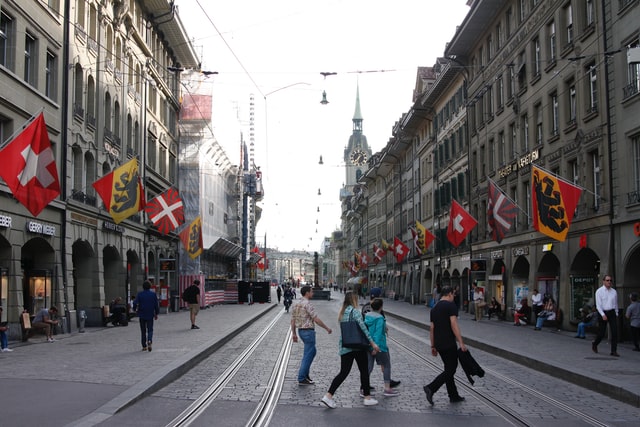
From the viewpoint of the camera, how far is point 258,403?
37.0 ft

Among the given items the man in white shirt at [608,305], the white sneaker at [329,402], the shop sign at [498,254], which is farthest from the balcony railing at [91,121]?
the white sneaker at [329,402]

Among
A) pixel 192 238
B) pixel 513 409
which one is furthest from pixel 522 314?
pixel 513 409

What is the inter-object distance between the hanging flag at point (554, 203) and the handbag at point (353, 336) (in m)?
12.7

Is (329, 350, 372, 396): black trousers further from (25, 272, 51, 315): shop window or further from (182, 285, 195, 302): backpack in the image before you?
(25, 272, 51, 315): shop window

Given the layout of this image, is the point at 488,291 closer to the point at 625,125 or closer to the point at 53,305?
the point at 625,125

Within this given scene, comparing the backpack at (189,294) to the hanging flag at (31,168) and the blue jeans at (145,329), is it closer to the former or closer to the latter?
the blue jeans at (145,329)

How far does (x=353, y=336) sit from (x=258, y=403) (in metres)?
1.73

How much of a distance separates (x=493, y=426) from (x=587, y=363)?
24.7 ft

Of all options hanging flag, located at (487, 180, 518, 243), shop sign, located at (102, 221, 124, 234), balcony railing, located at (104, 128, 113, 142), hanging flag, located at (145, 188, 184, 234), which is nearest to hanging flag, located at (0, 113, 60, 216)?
shop sign, located at (102, 221, 124, 234)

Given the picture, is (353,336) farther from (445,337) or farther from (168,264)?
(168,264)

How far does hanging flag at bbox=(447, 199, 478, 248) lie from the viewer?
1394 inches

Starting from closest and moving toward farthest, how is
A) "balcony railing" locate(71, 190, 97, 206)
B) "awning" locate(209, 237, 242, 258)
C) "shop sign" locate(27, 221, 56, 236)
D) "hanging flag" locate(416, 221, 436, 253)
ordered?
"shop sign" locate(27, 221, 56, 236) < "balcony railing" locate(71, 190, 97, 206) < "hanging flag" locate(416, 221, 436, 253) < "awning" locate(209, 237, 242, 258)

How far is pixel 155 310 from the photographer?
18.4 m

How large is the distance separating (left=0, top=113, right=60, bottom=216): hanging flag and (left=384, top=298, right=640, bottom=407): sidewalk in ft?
39.3
